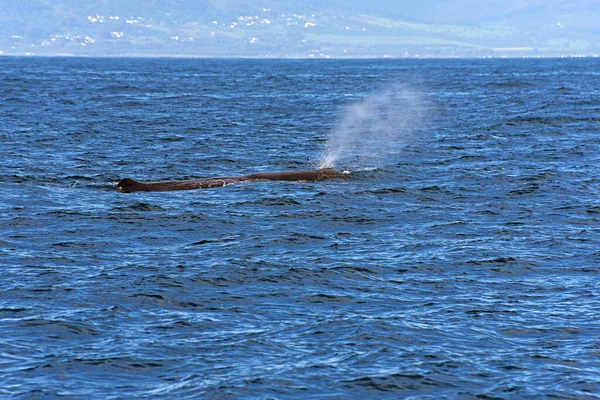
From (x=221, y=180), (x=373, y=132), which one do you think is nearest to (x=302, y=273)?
(x=221, y=180)

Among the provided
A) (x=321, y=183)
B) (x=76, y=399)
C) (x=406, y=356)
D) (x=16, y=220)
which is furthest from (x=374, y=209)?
(x=76, y=399)

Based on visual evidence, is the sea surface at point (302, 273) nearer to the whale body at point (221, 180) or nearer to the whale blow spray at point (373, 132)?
the whale blow spray at point (373, 132)

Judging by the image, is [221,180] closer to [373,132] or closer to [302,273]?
[302,273]

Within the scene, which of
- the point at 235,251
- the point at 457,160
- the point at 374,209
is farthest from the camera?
the point at 457,160

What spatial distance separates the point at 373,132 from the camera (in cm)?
4928

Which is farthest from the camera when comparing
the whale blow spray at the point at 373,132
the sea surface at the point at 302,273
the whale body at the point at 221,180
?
the whale blow spray at the point at 373,132

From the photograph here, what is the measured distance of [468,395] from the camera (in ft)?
45.8

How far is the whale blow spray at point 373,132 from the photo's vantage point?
122 feet

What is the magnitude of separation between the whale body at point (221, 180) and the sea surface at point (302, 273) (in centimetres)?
60

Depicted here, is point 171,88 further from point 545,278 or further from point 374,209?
point 545,278

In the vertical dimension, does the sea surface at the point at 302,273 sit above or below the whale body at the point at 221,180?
below

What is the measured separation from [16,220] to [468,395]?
46.7 feet

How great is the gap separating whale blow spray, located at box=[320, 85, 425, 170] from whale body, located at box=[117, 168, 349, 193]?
3.17 m

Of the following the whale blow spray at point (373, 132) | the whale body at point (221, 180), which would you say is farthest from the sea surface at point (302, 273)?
the whale body at point (221, 180)
